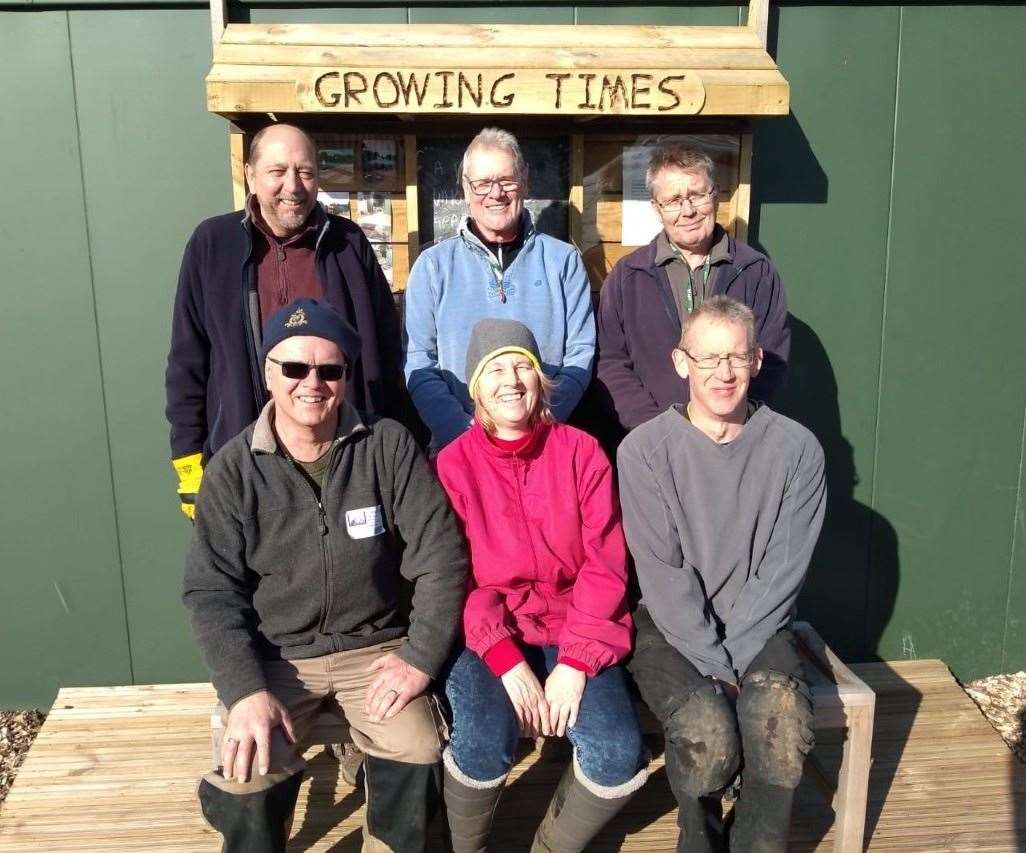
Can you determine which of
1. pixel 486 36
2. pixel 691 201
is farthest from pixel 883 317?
pixel 486 36

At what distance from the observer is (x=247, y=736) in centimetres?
212

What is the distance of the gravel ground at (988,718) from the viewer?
3.26m

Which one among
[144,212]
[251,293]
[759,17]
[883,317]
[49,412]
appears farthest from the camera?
[883,317]

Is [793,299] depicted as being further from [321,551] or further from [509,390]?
[321,551]

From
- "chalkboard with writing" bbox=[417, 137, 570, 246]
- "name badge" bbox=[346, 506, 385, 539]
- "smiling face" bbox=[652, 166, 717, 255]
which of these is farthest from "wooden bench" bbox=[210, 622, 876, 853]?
"chalkboard with writing" bbox=[417, 137, 570, 246]

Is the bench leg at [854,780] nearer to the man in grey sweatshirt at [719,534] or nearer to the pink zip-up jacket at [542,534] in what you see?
the man in grey sweatshirt at [719,534]

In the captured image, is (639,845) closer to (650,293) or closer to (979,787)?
(979,787)

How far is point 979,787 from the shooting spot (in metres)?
2.94

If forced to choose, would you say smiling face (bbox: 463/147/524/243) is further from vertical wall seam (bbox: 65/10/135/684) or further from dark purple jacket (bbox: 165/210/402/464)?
vertical wall seam (bbox: 65/10/135/684)

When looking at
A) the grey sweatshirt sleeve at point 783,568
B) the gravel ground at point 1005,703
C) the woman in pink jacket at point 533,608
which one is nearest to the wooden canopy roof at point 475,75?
the woman in pink jacket at point 533,608

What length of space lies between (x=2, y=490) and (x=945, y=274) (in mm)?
3707

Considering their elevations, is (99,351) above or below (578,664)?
Result: above

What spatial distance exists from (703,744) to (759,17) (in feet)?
7.98

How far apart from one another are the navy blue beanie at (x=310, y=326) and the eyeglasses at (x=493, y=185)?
0.69 m
